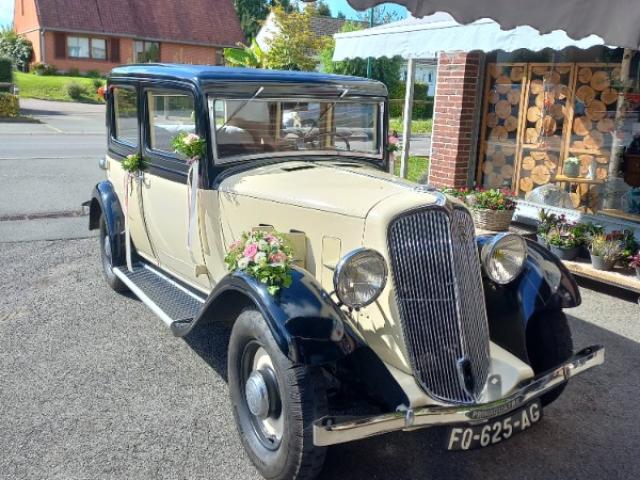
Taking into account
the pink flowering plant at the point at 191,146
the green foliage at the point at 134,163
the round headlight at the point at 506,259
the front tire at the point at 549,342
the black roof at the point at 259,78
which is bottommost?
the front tire at the point at 549,342

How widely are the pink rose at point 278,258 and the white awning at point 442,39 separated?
3.20m

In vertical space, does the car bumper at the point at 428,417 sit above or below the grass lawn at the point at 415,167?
above

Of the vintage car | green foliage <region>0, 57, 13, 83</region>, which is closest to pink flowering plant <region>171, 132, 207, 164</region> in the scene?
the vintage car

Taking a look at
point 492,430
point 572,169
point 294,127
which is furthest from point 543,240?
point 492,430

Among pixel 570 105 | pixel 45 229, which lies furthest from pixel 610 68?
pixel 45 229

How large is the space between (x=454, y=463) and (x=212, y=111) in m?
2.38

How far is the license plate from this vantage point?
253cm

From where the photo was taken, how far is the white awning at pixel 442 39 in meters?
5.72

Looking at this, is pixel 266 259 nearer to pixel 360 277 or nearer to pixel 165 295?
pixel 360 277

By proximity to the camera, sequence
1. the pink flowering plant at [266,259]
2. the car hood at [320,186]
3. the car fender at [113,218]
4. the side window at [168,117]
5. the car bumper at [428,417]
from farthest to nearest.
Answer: the car fender at [113,218] → the side window at [168,117] → the car hood at [320,186] → the pink flowering plant at [266,259] → the car bumper at [428,417]

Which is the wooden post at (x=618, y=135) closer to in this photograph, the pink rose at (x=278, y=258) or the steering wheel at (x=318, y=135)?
the steering wheel at (x=318, y=135)

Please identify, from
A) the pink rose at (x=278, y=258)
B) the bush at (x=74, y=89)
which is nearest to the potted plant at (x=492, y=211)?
the pink rose at (x=278, y=258)

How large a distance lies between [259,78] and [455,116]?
14.2ft

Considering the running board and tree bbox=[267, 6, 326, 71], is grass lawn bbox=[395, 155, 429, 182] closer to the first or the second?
the running board
